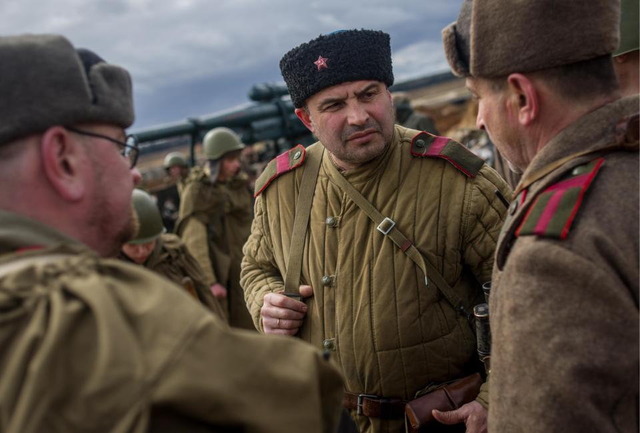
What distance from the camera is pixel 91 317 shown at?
3.50ft

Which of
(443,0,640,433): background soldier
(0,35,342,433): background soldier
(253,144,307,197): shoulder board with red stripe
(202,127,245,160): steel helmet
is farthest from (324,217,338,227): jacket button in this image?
(202,127,245,160): steel helmet

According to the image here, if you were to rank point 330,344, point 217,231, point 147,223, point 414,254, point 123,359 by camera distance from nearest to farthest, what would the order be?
point 123,359, point 414,254, point 330,344, point 147,223, point 217,231

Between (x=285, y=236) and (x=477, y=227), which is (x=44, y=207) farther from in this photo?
(x=477, y=227)

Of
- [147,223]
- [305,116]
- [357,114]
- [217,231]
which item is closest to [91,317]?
[357,114]

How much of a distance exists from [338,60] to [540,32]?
48.9 inches

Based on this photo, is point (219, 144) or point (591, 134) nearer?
point (591, 134)

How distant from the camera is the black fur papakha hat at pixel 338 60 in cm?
262

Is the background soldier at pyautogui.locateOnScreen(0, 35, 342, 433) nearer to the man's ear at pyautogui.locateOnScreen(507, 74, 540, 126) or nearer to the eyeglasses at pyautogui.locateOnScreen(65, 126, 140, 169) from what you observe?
the eyeglasses at pyautogui.locateOnScreen(65, 126, 140, 169)

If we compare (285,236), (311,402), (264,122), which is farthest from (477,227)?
(264,122)

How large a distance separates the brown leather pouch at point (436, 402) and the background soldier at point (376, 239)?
7 centimetres

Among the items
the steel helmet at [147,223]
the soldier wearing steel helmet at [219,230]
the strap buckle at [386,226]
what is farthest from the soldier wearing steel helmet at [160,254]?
the strap buckle at [386,226]

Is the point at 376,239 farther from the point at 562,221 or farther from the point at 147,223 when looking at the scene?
the point at 147,223

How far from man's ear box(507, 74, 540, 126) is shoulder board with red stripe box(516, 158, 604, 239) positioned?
0.20 m

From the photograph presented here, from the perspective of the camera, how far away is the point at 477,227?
7.90 ft
